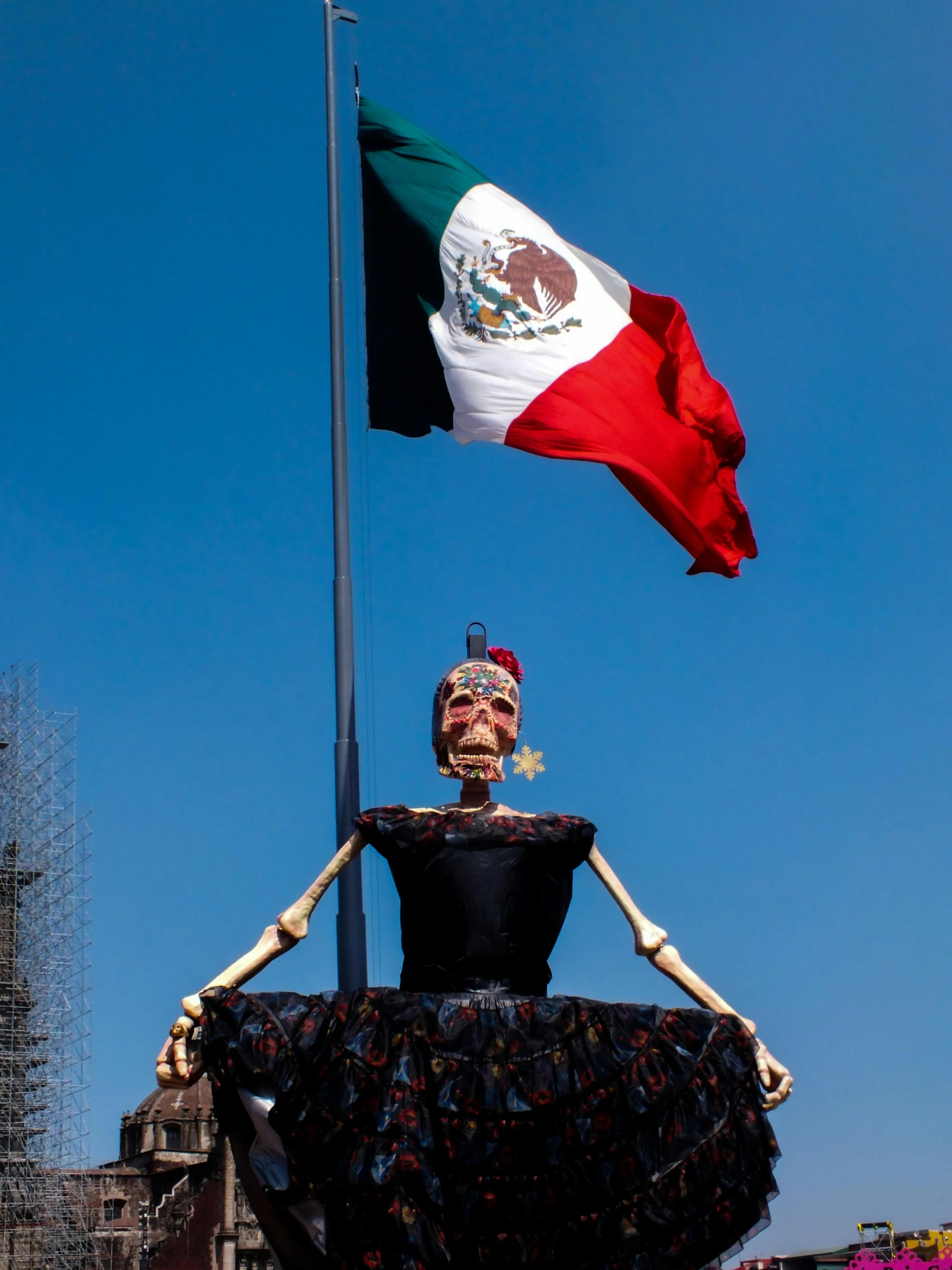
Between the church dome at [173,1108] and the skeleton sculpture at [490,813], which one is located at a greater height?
the skeleton sculpture at [490,813]

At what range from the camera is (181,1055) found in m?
5.02

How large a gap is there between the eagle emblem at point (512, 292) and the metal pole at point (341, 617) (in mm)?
760

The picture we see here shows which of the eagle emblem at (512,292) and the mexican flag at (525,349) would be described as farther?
the eagle emblem at (512,292)

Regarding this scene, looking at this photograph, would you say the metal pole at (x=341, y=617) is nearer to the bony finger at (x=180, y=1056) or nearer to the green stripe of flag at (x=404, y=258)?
the green stripe of flag at (x=404, y=258)

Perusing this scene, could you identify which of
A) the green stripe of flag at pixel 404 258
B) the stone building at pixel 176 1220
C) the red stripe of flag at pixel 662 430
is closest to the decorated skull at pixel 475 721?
the red stripe of flag at pixel 662 430

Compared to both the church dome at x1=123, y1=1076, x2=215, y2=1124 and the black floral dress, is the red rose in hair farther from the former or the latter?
the church dome at x1=123, y1=1076, x2=215, y2=1124

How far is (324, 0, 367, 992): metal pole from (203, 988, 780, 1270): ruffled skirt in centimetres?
159

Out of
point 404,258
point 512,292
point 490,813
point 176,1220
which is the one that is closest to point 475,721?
point 490,813

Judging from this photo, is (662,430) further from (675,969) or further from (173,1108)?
(173,1108)

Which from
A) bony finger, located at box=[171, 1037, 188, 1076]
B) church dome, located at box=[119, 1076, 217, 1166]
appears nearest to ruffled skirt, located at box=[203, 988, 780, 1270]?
bony finger, located at box=[171, 1037, 188, 1076]

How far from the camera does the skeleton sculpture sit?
5082 millimetres

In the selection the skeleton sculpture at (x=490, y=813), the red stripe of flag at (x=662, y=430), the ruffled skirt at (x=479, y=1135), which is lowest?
the ruffled skirt at (x=479, y=1135)

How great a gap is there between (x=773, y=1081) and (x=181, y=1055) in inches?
83.9

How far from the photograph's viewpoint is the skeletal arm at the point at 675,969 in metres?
5.40
